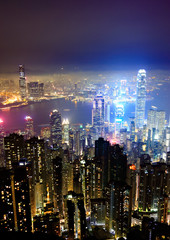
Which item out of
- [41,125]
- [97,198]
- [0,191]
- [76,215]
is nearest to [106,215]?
[97,198]

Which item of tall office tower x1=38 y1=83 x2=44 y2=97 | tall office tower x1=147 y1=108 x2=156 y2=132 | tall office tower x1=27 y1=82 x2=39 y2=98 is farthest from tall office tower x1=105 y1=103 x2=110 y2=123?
tall office tower x1=27 y1=82 x2=39 y2=98

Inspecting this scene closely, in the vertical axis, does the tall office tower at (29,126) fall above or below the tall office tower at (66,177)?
above

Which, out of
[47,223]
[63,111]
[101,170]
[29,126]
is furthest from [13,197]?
[63,111]

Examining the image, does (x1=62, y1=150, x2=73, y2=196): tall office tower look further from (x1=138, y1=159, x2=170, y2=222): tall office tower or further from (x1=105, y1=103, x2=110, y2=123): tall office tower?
(x1=105, y1=103, x2=110, y2=123): tall office tower

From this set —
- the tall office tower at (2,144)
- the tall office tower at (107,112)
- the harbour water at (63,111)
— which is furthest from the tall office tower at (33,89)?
the tall office tower at (107,112)

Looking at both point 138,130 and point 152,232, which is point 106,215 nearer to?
point 152,232

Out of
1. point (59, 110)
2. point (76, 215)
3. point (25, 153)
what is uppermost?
point (59, 110)

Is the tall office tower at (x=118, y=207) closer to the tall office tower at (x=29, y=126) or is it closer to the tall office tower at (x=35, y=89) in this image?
the tall office tower at (x=35, y=89)

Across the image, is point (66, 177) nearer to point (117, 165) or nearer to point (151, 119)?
point (117, 165)
